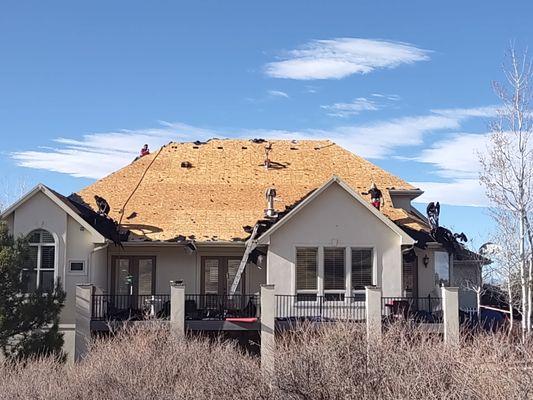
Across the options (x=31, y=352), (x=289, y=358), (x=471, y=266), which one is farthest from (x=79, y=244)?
(x=471, y=266)

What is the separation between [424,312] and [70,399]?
13288 mm

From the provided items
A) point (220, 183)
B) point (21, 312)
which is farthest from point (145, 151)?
point (21, 312)

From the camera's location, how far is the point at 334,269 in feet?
76.0

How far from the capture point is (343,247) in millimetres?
23219

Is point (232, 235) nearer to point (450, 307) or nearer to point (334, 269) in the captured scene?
point (334, 269)

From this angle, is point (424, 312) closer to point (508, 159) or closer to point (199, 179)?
point (508, 159)

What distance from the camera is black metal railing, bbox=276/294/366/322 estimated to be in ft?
73.5

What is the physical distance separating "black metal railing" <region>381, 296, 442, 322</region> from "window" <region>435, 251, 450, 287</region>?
54.9 inches

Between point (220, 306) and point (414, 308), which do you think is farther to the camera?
point (414, 308)

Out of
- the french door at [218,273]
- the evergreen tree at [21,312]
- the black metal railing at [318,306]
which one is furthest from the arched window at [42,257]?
the black metal railing at [318,306]

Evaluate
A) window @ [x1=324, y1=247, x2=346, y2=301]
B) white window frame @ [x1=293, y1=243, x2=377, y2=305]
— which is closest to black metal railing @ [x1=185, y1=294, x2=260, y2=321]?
white window frame @ [x1=293, y1=243, x2=377, y2=305]

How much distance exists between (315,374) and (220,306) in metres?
12.3

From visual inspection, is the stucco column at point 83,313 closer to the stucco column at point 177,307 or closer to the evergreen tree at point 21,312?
the evergreen tree at point 21,312

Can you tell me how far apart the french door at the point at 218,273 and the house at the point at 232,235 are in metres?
0.04
